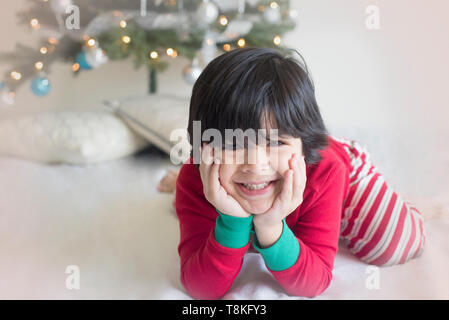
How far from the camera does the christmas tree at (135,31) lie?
1.35 metres

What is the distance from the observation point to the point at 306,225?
27.1 inches

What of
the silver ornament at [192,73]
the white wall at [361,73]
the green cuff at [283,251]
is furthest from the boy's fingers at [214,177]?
the white wall at [361,73]

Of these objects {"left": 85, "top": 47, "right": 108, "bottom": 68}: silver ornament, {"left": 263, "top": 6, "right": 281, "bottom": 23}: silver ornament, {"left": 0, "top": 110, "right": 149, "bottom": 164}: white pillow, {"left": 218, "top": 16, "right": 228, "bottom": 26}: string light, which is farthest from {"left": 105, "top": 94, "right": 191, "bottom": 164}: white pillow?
{"left": 263, "top": 6, "right": 281, "bottom": 23}: silver ornament

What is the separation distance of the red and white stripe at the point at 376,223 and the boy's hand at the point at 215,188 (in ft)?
1.10

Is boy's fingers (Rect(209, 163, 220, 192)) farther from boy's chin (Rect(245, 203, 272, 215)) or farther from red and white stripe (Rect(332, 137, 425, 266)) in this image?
red and white stripe (Rect(332, 137, 425, 266))

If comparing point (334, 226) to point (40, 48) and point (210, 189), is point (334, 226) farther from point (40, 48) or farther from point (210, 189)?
point (40, 48)

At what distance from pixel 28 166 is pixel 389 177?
105 centimetres

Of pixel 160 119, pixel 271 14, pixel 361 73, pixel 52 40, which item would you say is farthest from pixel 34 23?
pixel 361 73

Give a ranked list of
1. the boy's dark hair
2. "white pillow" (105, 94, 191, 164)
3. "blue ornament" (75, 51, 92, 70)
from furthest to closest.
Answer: "blue ornament" (75, 51, 92, 70), "white pillow" (105, 94, 191, 164), the boy's dark hair

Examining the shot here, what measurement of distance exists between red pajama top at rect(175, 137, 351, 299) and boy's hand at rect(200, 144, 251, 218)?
68mm

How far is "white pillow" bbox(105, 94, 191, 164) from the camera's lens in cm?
123

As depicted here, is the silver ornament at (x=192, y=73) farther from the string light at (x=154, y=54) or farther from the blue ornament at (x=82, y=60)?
the blue ornament at (x=82, y=60)

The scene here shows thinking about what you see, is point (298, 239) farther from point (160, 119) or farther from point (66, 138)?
point (66, 138)

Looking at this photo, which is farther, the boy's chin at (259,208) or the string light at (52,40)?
the string light at (52,40)
